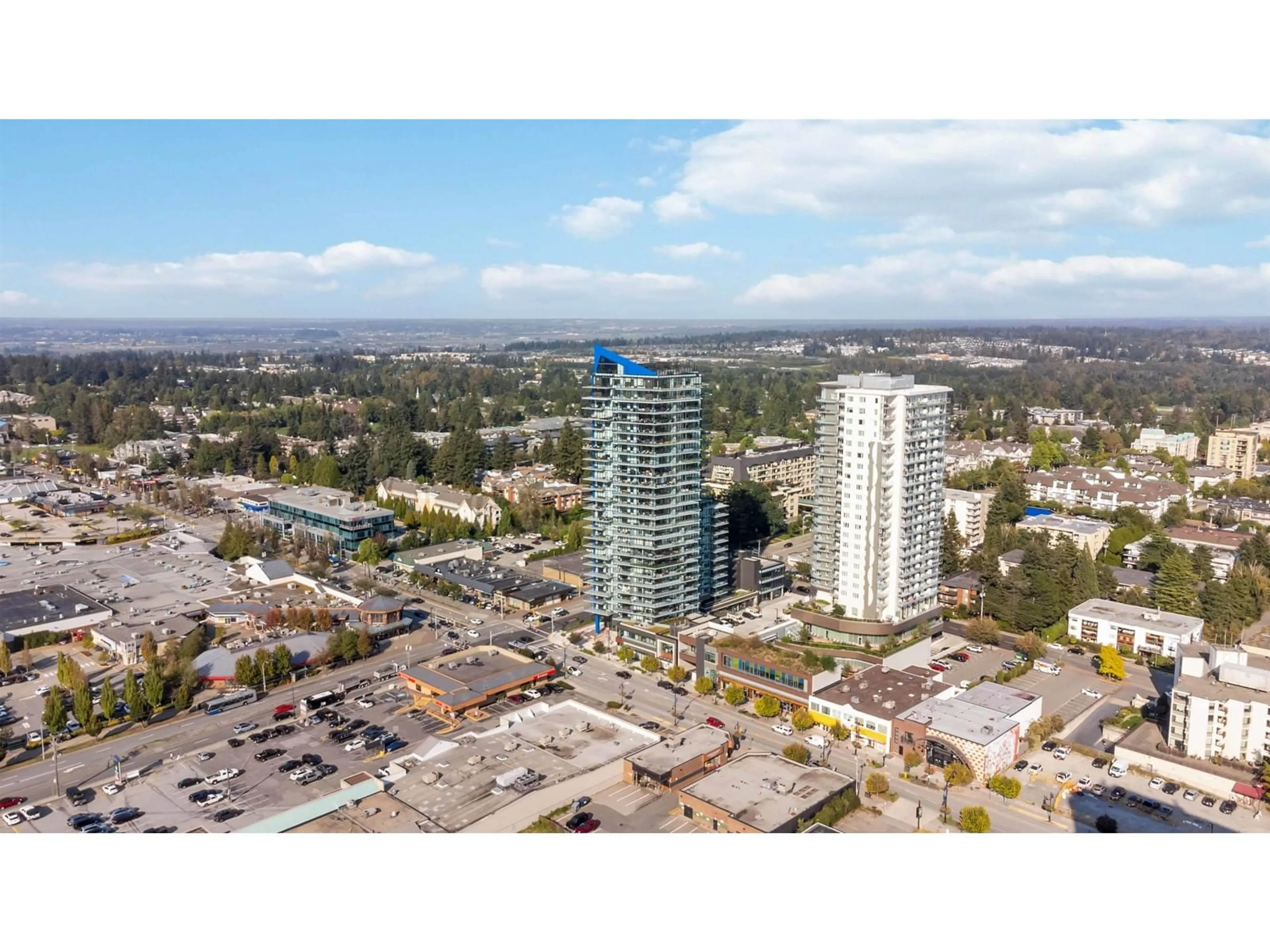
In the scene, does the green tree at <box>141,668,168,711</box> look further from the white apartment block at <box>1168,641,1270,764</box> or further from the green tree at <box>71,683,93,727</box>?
the white apartment block at <box>1168,641,1270,764</box>

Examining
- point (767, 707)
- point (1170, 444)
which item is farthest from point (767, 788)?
point (1170, 444)

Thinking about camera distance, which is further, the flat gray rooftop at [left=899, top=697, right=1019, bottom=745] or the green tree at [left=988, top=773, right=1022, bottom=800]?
the flat gray rooftop at [left=899, top=697, right=1019, bottom=745]

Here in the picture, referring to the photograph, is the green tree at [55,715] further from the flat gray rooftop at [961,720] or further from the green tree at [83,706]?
the flat gray rooftop at [961,720]

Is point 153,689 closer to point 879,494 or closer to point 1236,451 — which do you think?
point 879,494

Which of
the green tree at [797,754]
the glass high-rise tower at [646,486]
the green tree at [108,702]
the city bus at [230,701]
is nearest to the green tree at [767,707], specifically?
the green tree at [797,754]

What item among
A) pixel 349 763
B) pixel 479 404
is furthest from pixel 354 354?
pixel 349 763

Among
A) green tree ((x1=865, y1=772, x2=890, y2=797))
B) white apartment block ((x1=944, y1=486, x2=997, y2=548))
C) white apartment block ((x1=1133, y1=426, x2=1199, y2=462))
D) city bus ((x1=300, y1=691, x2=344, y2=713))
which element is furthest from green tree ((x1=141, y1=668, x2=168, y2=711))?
white apartment block ((x1=1133, y1=426, x2=1199, y2=462))
